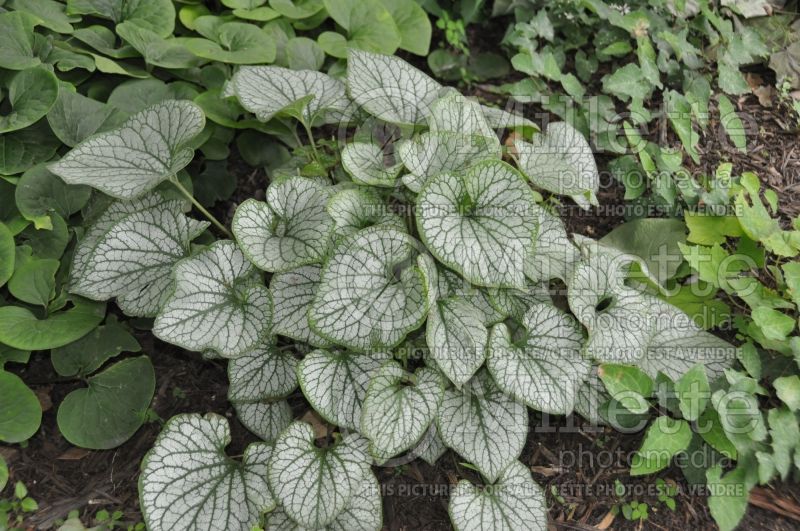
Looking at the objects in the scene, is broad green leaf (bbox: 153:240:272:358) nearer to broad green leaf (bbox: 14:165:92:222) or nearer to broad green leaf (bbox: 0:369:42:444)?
broad green leaf (bbox: 0:369:42:444)

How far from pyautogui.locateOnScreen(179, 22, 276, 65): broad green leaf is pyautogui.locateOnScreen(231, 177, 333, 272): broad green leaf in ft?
2.71

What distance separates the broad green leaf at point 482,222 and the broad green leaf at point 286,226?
1.33 ft

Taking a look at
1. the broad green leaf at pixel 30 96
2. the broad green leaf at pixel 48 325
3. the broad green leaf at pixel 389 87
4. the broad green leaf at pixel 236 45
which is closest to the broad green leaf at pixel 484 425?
the broad green leaf at pixel 389 87

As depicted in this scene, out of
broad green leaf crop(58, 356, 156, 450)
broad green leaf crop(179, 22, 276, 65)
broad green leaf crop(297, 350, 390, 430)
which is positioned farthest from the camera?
broad green leaf crop(179, 22, 276, 65)

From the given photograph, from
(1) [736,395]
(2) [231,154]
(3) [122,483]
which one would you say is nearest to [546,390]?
(1) [736,395]

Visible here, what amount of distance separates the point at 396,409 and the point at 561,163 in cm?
115

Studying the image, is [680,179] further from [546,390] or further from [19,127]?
[19,127]

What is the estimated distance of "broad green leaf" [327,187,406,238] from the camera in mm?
2500

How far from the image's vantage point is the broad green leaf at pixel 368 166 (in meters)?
2.56

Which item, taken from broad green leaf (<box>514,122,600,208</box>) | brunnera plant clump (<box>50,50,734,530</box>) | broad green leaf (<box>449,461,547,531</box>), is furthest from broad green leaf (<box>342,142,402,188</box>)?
broad green leaf (<box>449,461,547,531</box>)

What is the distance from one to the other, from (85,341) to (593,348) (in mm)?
2003

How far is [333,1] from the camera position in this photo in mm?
3363

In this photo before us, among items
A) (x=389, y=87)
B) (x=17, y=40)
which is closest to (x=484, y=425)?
(x=389, y=87)

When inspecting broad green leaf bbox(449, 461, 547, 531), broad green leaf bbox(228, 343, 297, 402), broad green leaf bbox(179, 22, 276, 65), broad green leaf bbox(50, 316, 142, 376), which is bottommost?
broad green leaf bbox(50, 316, 142, 376)
